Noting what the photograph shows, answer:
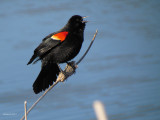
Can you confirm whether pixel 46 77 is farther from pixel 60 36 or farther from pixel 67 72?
pixel 60 36

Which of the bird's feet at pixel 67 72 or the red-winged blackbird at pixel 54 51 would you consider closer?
the bird's feet at pixel 67 72

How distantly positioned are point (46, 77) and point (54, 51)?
0.78 feet

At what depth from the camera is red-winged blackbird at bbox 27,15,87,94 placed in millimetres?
3402

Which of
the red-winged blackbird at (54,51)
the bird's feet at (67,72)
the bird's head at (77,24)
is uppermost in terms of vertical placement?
the bird's head at (77,24)

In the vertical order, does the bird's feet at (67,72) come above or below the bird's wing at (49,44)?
below

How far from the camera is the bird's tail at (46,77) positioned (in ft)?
11.2

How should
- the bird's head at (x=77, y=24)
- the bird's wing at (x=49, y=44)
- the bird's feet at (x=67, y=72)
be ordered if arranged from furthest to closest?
the bird's head at (x=77, y=24), the bird's wing at (x=49, y=44), the bird's feet at (x=67, y=72)

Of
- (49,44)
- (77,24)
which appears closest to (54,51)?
(49,44)

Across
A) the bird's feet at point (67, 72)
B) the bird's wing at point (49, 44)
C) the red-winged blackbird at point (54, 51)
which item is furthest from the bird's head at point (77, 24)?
the bird's feet at point (67, 72)

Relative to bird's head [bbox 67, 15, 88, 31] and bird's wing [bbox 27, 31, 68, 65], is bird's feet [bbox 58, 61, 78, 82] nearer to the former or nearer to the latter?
bird's wing [bbox 27, 31, 68, 65]

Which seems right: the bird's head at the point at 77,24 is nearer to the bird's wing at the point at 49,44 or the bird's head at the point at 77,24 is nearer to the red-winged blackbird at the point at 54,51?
the red-winged blackbird at the point at 54,51

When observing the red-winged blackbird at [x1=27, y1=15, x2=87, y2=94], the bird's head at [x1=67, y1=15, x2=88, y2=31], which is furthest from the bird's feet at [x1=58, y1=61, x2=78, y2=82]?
the bird's head at [x1=67, y1=15, x2=88, y2=31]

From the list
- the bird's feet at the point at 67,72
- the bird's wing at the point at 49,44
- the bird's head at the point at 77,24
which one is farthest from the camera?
the bird's head at the point at 77,24

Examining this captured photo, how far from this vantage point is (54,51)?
3.46 m
